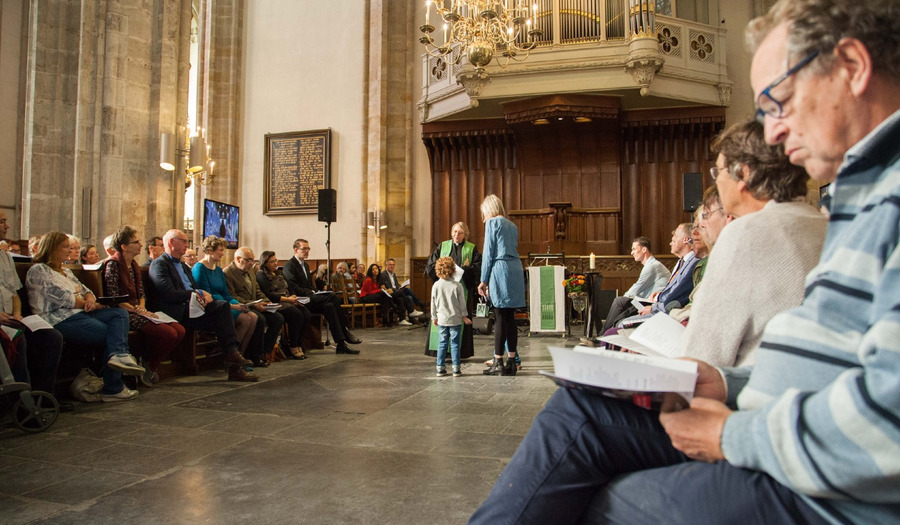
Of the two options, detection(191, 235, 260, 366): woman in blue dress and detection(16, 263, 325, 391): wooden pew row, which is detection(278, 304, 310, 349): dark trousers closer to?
detection(191, 235, 260, 366): woman in blue dress

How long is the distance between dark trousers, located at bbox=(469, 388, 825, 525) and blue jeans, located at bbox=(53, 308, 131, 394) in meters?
3.97

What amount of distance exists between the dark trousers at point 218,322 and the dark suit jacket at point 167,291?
4.9 inches

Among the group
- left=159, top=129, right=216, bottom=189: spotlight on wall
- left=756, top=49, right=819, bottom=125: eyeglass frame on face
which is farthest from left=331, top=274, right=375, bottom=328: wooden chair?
left=756, top=49, right=819, bottom=125: eyeglass frame on face

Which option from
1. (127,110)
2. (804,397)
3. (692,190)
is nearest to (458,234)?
(692,190)

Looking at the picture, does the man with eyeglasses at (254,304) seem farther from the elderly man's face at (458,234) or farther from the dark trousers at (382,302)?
the dark trousers at (382,302)

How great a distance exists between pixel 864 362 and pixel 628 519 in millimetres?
494

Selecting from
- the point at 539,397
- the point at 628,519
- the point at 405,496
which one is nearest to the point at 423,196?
the point at 539,397

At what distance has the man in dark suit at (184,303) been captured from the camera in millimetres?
5148

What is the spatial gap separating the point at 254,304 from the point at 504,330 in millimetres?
2604

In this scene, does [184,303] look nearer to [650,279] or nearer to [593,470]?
[650,279]

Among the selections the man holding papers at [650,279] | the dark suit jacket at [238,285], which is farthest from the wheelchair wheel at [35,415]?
the man holding papers at [650,279]

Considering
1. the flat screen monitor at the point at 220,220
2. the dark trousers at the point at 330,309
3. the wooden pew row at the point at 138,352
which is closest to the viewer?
the wooden pew row at the point at 138,352

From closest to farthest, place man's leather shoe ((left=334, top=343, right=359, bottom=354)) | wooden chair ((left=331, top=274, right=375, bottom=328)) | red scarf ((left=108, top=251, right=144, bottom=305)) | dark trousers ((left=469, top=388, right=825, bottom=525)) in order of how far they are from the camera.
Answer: dark trousers ((left=469, top=388, right=825, bottom=525)), red scarf ((left=108, top=251, right=144, bottom=305)), man's leather shoe ((left=334, top=343, right=359, bottom=354)), wooden chair ((left=331, top=274, right=375, bottom=328))

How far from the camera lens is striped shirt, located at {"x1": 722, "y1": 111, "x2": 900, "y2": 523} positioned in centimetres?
A: 76
